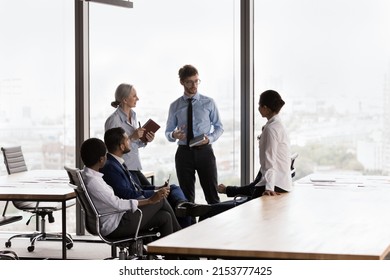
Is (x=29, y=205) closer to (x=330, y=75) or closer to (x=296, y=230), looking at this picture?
(x=330, y=75)

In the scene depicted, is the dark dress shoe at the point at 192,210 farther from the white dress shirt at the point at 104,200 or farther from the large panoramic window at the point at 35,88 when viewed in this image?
the large panoramic window at the point at 35,88

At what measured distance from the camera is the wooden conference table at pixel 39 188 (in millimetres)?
6246

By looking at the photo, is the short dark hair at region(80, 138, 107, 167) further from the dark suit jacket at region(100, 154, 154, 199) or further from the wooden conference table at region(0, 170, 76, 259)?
the wooden conference table at region(0, 170, 76, 259)

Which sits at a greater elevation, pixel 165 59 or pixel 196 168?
pixel 165 59

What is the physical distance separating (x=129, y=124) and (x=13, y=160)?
1.50m

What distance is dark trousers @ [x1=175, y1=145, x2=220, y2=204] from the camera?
307 inches

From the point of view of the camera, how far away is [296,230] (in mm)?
4352

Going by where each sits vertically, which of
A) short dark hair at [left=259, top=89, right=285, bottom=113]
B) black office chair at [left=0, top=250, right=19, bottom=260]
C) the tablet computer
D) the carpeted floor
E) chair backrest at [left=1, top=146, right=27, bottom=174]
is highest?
short dark hair at [left=259, top=89, right=285, bottom=113]

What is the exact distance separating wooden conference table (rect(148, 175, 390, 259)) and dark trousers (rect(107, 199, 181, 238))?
0.86 meters

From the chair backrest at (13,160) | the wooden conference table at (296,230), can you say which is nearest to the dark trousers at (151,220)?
the wooden conference table at (296,230)

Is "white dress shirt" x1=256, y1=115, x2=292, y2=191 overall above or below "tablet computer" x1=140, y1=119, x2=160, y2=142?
below

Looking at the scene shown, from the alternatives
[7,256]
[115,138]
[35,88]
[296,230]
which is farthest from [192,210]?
[35,88]

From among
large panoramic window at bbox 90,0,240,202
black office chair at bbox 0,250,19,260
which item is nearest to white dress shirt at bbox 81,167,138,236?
black office chair at bbox 0,250,19,260
